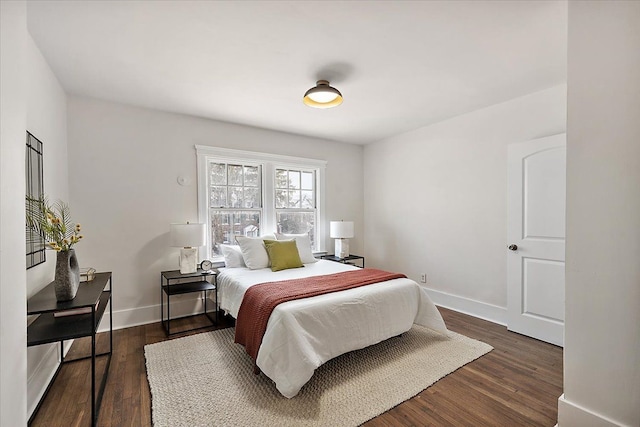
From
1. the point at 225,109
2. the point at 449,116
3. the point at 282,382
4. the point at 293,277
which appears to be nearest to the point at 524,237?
the point at 449,116

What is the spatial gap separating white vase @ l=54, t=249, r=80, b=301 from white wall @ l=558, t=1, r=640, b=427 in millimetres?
3126

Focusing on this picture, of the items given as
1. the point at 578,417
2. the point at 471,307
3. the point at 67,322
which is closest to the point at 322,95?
the point at 67,322

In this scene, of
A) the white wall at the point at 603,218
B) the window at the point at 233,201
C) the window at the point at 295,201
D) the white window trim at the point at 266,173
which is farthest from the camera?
the window at the point at 295,201

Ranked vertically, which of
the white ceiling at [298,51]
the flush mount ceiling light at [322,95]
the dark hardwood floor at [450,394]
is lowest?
the dark hardwood floor at [450,394]

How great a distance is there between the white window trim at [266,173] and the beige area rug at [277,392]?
1542mm

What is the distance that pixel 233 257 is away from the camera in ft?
12.1

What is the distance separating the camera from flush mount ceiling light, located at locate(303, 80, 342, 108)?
267cm

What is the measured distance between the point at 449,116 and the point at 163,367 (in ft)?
13.7

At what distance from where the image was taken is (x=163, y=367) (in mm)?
2430

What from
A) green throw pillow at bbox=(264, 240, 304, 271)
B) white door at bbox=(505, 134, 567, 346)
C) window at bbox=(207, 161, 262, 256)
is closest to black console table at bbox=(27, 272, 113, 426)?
green throw pillow at bbox=(264, 240, 304, 271)

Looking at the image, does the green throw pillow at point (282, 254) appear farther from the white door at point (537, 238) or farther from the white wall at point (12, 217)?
the white door at point (537, 238)

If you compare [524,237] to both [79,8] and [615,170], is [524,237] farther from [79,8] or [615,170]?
[79,8]

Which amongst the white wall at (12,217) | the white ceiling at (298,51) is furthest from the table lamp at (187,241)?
the white wall at (12,217)

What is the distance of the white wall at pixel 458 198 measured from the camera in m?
3.36
